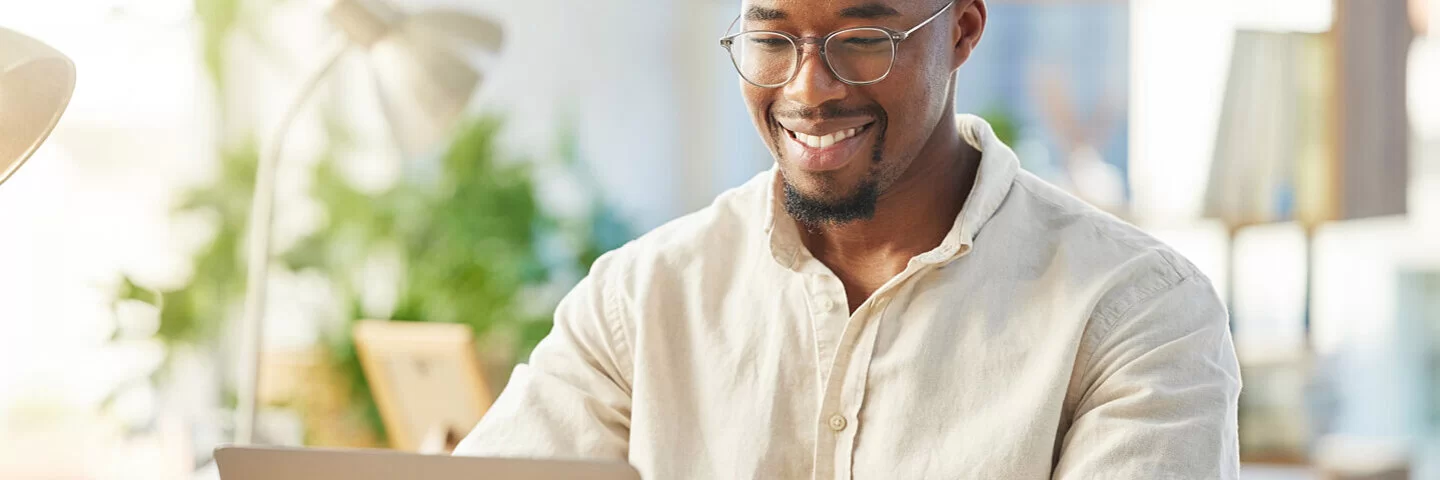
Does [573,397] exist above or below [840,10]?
below

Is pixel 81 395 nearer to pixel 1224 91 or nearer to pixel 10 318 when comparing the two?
pixel 10 318

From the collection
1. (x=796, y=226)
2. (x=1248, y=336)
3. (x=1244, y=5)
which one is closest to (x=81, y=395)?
(x=796, y=226)

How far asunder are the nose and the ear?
164mm

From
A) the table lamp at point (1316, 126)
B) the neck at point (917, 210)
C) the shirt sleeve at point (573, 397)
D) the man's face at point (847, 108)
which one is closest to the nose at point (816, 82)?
the man's face at point (847, 108)

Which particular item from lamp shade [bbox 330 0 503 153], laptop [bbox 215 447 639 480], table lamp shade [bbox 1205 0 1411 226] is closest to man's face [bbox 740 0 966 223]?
laptop [bbox 215 447 639 480]

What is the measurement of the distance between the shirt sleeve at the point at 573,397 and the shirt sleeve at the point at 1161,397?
486 mm

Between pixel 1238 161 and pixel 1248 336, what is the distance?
1076mm

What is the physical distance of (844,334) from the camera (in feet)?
4.97

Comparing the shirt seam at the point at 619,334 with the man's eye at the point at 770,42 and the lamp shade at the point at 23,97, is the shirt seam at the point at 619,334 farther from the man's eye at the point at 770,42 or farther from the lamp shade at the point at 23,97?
the lamp shade at the point at 23,97

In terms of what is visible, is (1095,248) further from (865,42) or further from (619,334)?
(619,334)

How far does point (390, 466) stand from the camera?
1144 mm

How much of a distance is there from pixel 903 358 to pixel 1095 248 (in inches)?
8.8

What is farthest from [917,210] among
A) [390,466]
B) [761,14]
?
[390,466]

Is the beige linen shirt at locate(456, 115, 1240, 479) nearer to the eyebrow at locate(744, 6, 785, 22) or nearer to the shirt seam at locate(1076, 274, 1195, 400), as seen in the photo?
the shirt seam at locate(1076, 274, 1195, 400)
